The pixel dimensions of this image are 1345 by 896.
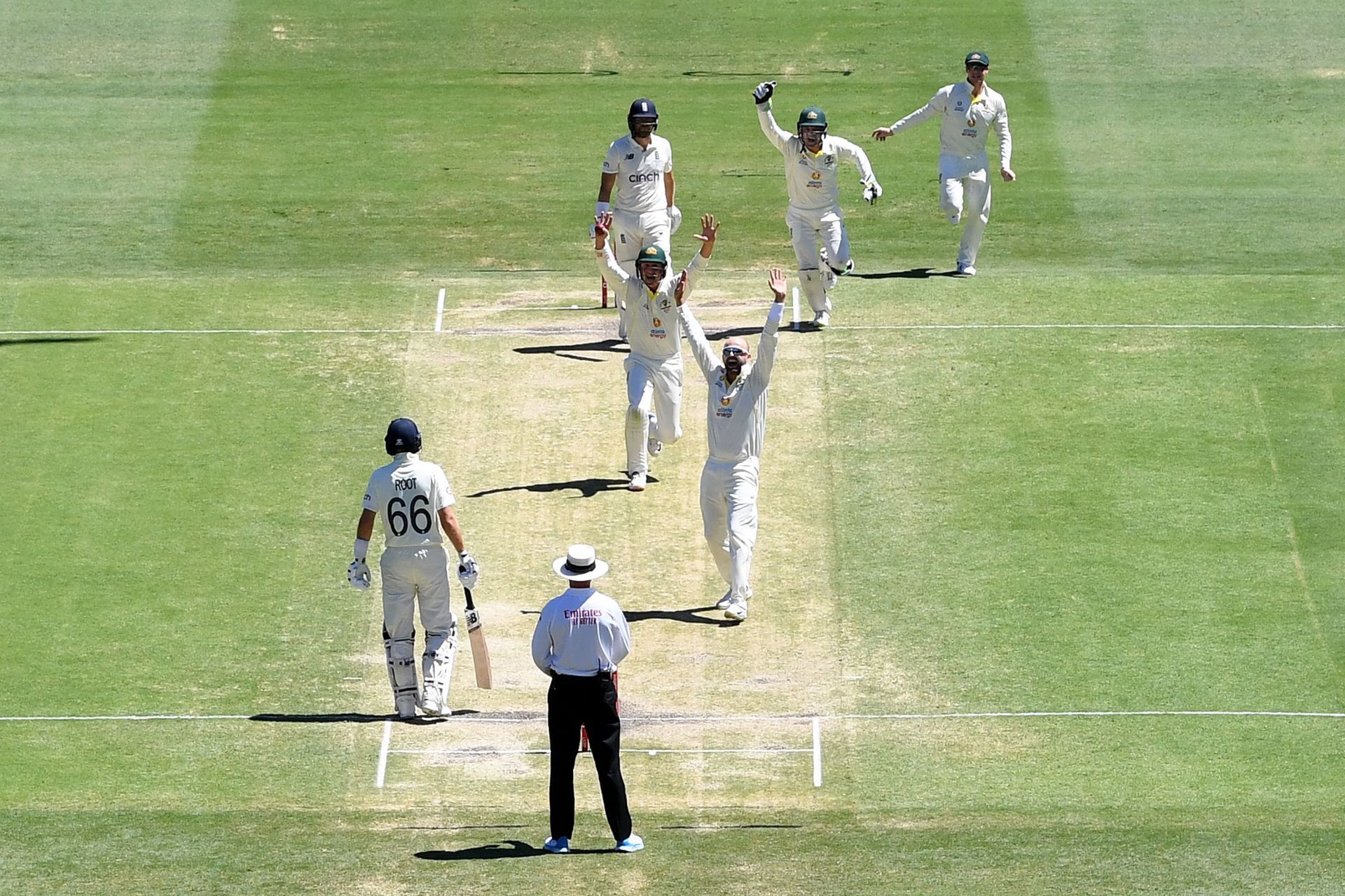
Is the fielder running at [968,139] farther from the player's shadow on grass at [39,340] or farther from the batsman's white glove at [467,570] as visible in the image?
the batsman's white glove at [467,570]

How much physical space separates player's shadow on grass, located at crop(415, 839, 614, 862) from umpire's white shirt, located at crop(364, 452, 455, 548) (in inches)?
106

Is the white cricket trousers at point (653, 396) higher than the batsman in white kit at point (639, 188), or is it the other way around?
the batsman in white kit at point (639, 188)

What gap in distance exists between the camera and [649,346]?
2225 centimetres

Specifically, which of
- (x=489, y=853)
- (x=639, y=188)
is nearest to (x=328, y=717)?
(x=489, y=853)

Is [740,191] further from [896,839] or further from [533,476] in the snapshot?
[896,839]

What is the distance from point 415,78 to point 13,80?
232 inches

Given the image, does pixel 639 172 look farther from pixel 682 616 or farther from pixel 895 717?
pixel 895 717

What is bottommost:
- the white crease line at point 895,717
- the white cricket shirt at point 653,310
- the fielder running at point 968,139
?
the white crease line at point 895,717

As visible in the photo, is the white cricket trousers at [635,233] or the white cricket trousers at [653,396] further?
the white cricket trousers at [635,233]

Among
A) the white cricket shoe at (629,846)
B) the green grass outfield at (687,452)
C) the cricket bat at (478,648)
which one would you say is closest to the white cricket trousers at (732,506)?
the green grass outfield at (687,452)

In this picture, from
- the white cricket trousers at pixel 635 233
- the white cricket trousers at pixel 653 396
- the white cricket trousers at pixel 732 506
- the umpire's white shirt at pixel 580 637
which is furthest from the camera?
the white cricket trousers at pixel 635 233

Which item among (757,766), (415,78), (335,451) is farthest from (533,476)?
(415,78)

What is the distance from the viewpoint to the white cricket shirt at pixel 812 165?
25.4 meters

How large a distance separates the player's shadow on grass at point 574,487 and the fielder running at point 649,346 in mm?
224
